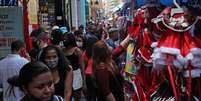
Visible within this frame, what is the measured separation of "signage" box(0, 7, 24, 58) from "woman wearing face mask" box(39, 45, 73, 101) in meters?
2.61

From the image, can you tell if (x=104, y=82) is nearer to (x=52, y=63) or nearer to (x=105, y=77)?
(x=105, y=77)

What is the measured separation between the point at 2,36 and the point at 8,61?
60.1 inches

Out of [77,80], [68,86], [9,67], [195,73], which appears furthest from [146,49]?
[77,80]

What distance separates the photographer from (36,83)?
3615mm

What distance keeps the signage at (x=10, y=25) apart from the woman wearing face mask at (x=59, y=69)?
2613 millimetres

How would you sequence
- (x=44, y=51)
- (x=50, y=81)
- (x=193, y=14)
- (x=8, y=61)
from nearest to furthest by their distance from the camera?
(x=50, y=81), (x=193, y=14), (x=44, y=51), (x=8, y=61)

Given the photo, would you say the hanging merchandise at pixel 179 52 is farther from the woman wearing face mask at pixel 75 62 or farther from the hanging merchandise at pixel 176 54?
the woman wearing face mask at pixel 75 62

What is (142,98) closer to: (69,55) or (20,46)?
(20,46)

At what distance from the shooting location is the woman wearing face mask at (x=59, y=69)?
6395mm

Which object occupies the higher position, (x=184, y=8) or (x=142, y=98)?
(x=184, y=8)

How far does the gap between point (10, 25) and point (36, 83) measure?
550cm

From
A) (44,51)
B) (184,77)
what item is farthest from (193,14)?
(44,51)

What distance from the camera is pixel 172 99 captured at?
5059mm

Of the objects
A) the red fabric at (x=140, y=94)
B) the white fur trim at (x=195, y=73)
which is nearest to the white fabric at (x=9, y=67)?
the red fabric at (x=140, y=94)
